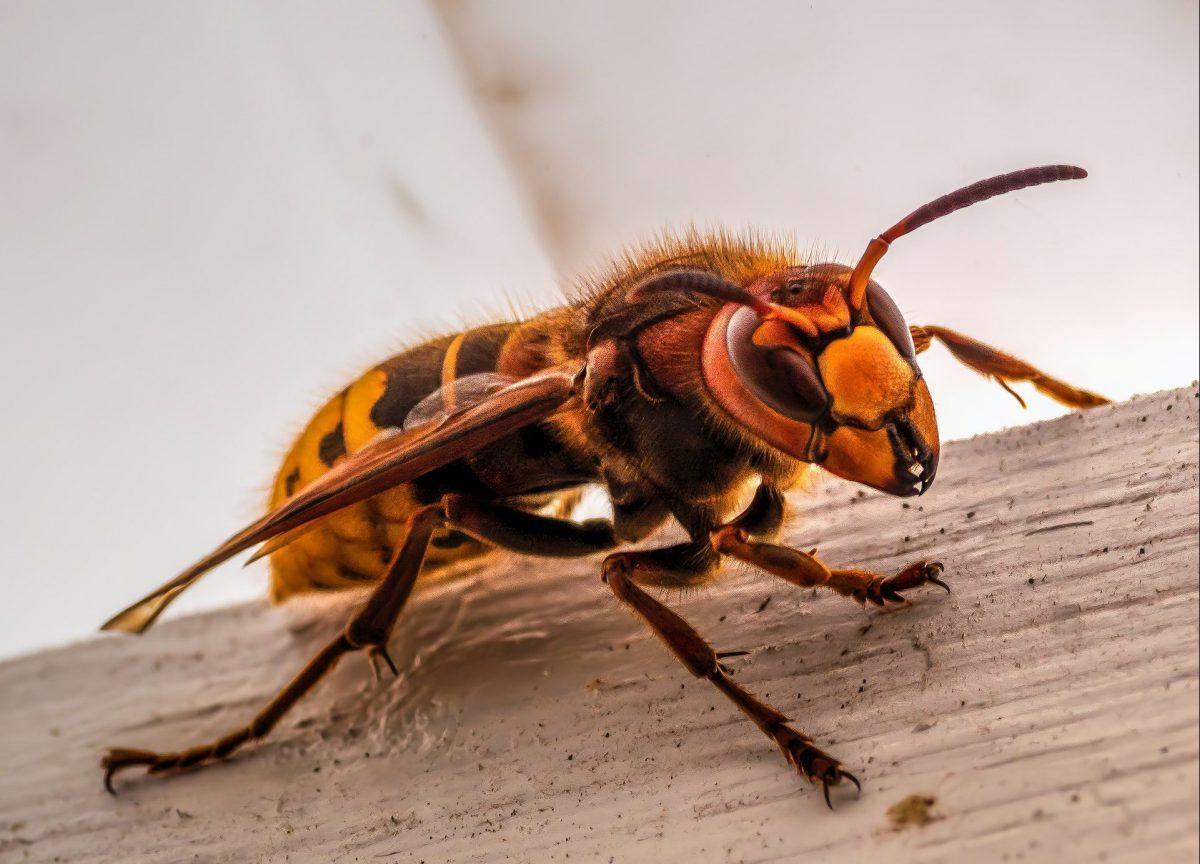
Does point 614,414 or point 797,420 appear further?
point 614,414

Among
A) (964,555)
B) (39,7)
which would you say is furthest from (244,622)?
(964,555)

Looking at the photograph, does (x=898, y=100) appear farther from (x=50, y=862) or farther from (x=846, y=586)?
(x=50, y=862)

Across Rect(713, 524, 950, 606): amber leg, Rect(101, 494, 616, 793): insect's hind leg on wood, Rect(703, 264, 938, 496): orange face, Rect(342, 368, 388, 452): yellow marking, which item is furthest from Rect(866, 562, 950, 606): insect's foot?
Rect(342, 368, 388, 452): yellow marking

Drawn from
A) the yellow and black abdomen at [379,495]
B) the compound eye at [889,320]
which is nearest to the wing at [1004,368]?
the compound eye at [889,320]

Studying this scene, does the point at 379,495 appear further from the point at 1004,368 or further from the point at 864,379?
the point at 1004,368

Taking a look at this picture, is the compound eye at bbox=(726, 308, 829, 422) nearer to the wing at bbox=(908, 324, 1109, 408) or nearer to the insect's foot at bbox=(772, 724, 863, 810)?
the insect's foot at bbox=(772, 724, 863, 810)

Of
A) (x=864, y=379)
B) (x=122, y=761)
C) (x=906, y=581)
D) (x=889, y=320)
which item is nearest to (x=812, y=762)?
(x=906, y=581)
